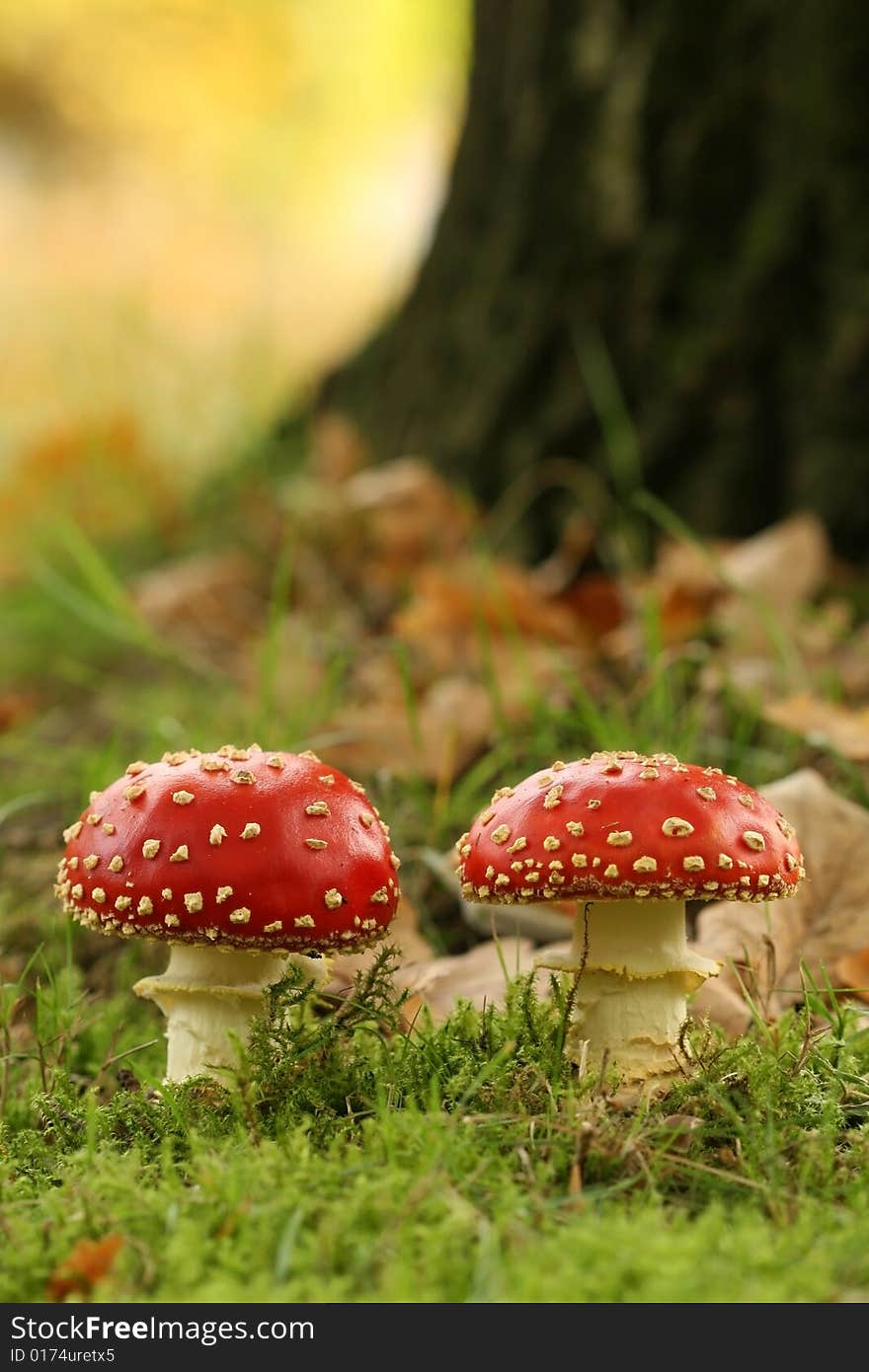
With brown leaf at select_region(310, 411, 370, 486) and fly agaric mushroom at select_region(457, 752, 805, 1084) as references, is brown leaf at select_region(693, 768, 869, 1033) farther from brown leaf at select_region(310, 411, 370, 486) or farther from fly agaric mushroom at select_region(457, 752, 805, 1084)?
brown leaf at select_region(310, 411, 370, 486)

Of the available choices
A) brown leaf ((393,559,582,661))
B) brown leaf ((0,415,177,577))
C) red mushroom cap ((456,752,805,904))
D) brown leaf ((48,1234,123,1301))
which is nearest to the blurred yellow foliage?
brown leaf ((0,415,177,577))

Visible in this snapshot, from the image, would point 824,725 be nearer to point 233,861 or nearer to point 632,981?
point 632,981

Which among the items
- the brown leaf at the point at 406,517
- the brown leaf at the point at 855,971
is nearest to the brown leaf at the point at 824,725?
the brown leaf at the point at 855,971

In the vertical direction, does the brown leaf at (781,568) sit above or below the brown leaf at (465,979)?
above

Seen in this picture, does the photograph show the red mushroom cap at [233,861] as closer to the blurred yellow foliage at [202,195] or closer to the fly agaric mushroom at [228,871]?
the fly agaric mushroom at [228,871]
